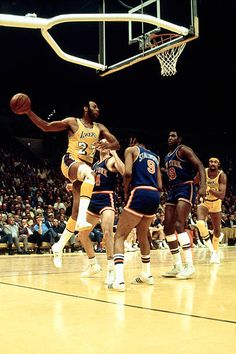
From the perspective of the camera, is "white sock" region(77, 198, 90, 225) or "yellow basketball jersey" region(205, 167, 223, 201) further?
"yellow basketball jersey" region(205, 167, 223, 201)

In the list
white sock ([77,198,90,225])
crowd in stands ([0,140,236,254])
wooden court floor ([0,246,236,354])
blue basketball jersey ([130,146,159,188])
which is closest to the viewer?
wooden court floor ([0,246,236,354])

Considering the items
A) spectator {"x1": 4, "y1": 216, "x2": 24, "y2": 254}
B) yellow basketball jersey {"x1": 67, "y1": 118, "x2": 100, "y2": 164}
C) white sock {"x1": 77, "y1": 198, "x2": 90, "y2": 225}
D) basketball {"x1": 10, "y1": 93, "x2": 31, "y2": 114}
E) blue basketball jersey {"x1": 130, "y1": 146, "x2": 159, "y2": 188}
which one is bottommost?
spectator {"x1": 4, "y1": 216, "x2": 24, "y2": 254}

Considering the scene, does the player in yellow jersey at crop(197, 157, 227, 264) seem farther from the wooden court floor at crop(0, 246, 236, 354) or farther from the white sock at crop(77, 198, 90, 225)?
the white sock at crop(77, 198, 90, 225)

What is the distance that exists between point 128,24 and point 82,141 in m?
5.70

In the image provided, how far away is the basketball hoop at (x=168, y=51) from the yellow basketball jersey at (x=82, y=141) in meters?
3.41

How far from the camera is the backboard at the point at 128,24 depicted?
204 inches

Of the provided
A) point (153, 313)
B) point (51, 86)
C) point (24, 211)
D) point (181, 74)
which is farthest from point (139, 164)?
point (51, 86)

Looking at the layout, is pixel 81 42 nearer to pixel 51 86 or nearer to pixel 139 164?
pixel 51 86

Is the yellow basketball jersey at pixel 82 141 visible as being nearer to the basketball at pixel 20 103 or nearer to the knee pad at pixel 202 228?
the basketball at pixel 20 103

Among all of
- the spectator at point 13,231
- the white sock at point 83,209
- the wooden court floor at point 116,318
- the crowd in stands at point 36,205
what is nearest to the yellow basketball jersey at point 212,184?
the wooden court floor at point 116,318

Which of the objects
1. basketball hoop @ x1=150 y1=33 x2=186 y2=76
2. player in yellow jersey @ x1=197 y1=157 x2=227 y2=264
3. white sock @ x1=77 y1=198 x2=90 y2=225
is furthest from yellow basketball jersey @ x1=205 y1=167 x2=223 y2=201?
white sock @ x1=77 y1=198 x2=90 y2=225

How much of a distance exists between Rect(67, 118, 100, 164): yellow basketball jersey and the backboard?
4.25 feet

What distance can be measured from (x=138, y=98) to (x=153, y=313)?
20324mm

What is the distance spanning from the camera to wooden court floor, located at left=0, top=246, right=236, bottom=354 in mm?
2455
